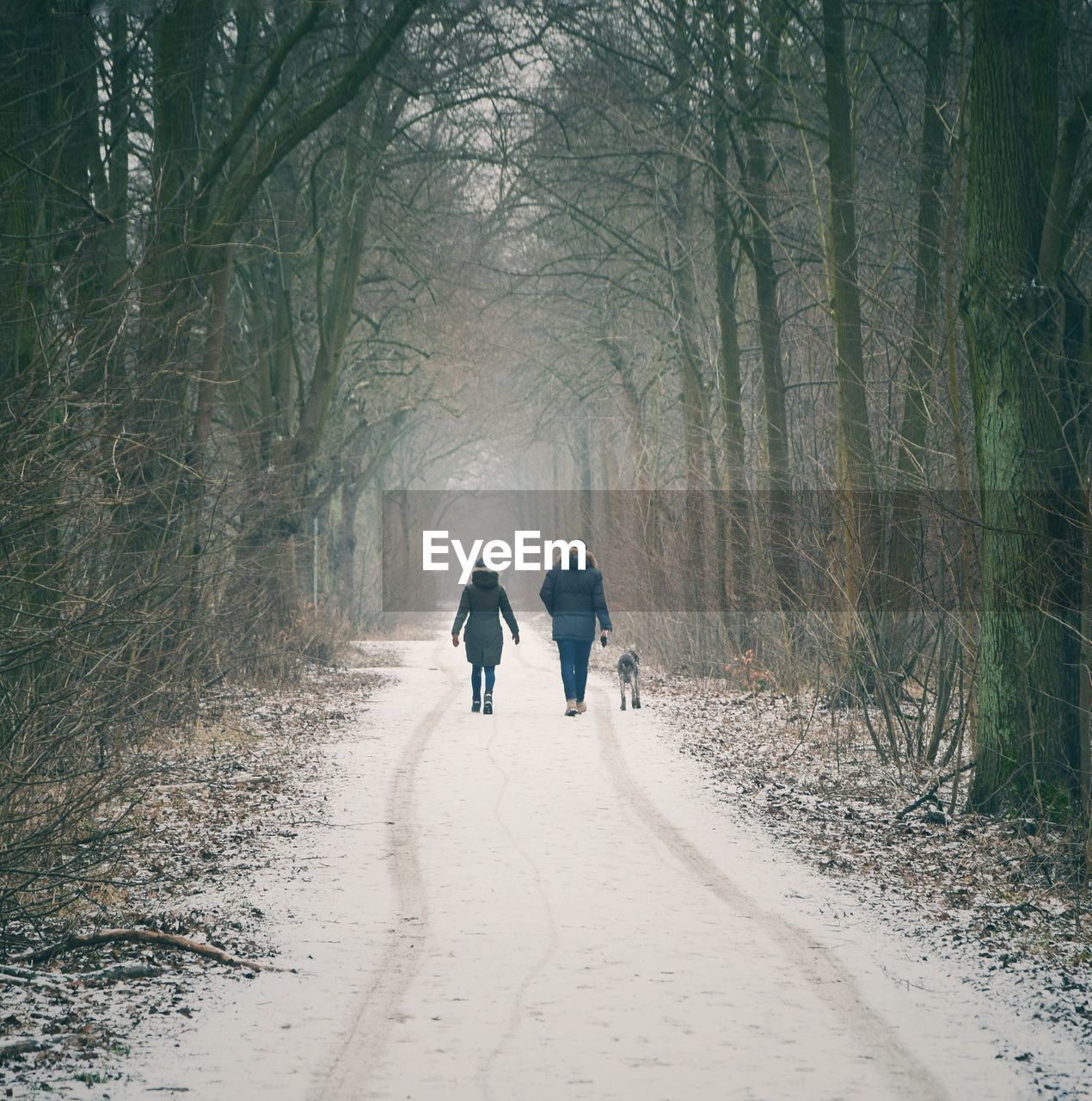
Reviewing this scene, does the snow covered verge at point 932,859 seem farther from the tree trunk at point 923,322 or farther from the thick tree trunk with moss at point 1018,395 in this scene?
the tree trunk at point 923,322

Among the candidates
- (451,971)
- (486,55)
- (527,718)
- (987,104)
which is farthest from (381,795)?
(486,55)

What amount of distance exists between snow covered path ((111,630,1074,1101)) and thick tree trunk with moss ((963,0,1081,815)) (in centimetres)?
198

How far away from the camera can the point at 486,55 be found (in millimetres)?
14695

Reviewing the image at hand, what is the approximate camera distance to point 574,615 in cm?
1656

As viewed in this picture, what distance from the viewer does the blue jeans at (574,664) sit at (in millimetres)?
16406

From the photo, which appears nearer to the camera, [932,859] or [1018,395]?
[932,859]

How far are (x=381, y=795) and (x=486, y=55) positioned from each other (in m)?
8.66

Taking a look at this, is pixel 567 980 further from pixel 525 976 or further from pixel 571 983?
pixel 525 976

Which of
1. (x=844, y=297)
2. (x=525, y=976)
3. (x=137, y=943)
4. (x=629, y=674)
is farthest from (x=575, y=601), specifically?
(x=525, y=976)

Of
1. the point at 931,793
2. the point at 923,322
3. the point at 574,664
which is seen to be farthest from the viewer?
the point at 574,664

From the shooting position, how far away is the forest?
7.54 meters

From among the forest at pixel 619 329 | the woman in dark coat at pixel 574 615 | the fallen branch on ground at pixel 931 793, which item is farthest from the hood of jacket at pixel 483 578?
the fallen branch on ground at pixel 931 793

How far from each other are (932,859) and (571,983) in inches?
136

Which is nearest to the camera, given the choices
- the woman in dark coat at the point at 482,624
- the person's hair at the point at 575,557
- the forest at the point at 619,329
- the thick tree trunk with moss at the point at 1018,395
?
the forest at the point at 619,329
